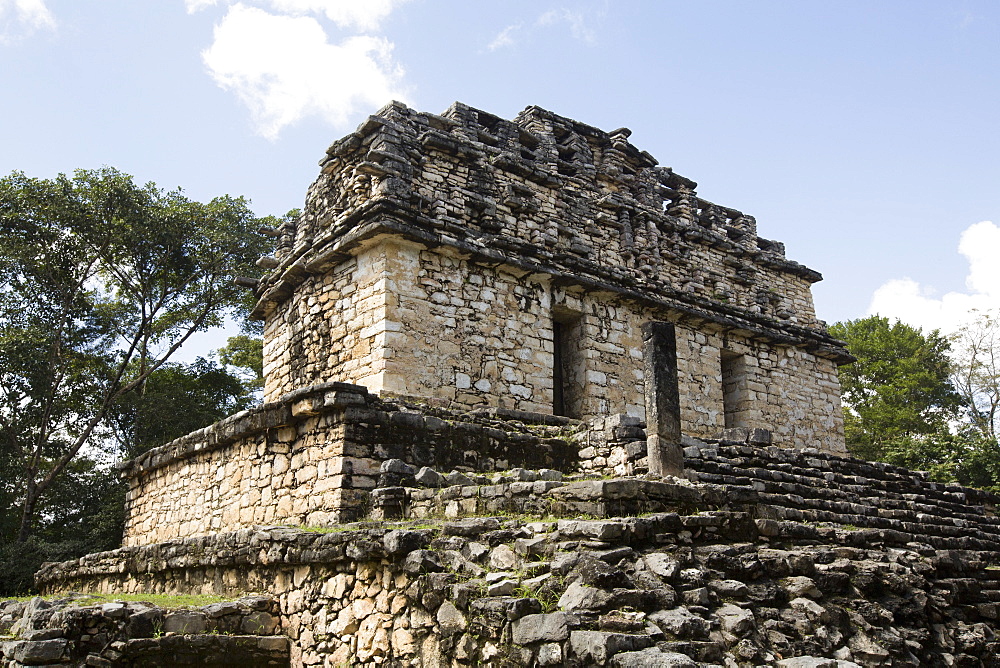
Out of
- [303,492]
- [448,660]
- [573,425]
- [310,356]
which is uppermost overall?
[310,356]

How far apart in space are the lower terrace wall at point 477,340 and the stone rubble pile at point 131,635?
12.5 ft

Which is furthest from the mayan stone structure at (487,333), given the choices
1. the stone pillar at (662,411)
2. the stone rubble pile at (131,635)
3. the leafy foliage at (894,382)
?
the leafy foliage at (894,382)

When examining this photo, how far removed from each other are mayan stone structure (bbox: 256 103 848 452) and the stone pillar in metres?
3.27

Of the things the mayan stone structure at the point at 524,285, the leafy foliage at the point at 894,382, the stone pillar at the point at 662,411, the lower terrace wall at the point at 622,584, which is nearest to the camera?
the lower terrace wall at the point at 622,584

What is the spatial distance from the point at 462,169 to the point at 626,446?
218 inches

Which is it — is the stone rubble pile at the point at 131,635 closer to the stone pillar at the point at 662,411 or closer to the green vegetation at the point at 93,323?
the stone pillar at the point at 662,411

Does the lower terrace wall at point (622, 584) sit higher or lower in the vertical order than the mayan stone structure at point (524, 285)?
lower

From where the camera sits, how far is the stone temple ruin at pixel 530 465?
15.9ft

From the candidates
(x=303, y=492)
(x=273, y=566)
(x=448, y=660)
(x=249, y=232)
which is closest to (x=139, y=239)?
(x=249, y=232)


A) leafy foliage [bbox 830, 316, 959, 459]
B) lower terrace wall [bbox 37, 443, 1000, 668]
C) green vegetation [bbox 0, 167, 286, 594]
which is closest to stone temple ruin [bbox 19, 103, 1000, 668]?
lower terrace wall [bbox 37, 443, 1000, 668]

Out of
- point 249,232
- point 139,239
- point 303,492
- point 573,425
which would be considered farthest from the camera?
point 249,232

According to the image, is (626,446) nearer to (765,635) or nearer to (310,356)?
(765,635)

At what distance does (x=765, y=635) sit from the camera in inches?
176

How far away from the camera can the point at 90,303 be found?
20.5m
